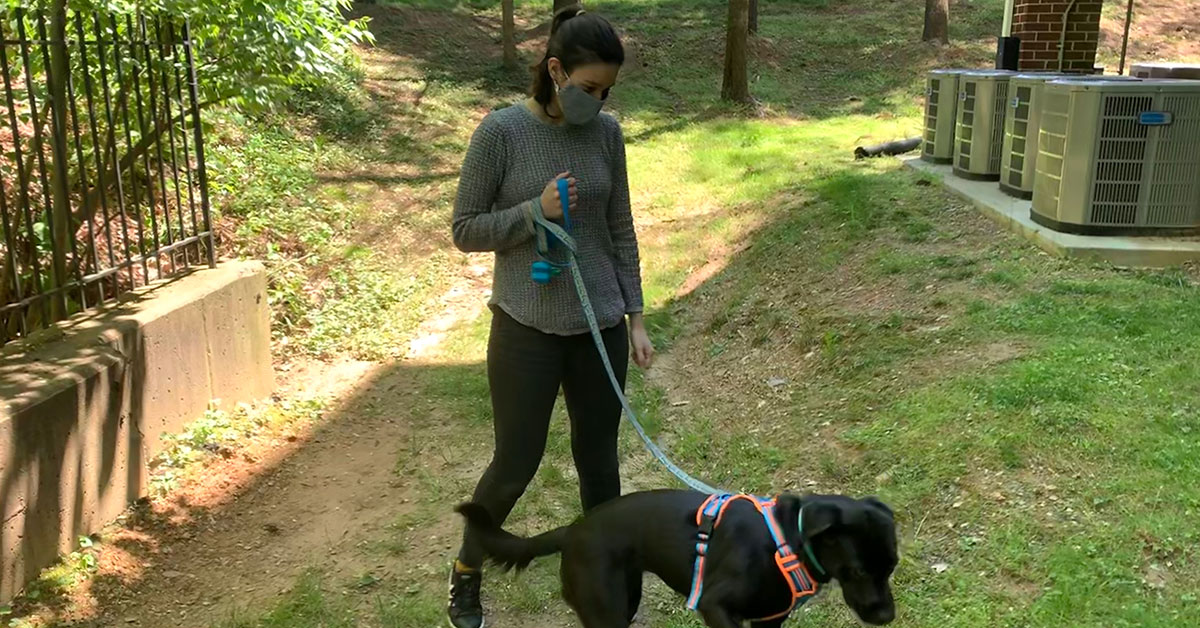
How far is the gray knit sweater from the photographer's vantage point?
9.76ft

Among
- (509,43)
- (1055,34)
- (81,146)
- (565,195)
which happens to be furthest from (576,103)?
(509,43)

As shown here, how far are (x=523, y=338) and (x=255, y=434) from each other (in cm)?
319

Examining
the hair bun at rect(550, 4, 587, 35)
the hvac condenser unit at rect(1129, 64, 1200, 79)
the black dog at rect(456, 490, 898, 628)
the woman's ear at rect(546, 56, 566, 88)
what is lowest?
the black dog at rect(456, 490, 898, 628)

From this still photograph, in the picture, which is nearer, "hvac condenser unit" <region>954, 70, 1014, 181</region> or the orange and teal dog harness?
the orange and teal dog harness

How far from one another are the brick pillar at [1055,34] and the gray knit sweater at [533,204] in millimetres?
8205

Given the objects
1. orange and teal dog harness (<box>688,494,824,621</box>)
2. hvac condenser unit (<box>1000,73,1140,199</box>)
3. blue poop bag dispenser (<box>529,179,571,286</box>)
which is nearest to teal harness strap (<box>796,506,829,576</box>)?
orange and teal dog harness (<box>688,494,824,621</box>)

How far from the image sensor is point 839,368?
5.48 m

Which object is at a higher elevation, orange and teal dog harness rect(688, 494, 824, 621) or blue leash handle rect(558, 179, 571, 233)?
blue leash handle rect(558, 179, 571, 233)

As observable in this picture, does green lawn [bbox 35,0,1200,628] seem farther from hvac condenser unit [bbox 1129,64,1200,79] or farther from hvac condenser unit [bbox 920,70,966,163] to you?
hvac condenser unit [bbox 1129,64,1200,79]

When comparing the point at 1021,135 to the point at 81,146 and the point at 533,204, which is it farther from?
the point at 81,146

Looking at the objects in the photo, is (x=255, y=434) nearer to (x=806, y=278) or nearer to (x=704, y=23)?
(x=806, y=278)

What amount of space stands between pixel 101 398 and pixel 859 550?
142 inches

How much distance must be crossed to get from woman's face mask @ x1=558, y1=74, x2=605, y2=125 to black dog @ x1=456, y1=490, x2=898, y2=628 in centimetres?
117

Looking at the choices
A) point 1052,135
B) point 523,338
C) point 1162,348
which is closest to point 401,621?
point 523,338
